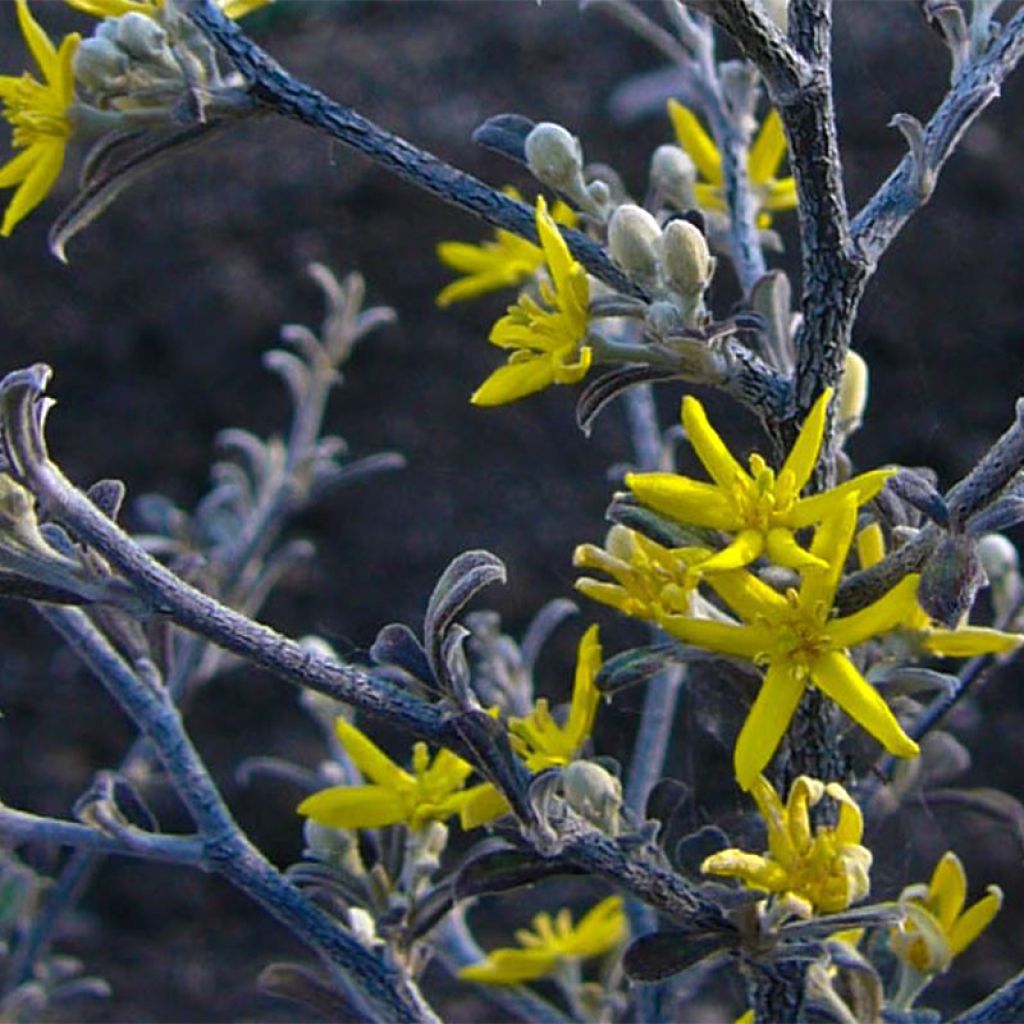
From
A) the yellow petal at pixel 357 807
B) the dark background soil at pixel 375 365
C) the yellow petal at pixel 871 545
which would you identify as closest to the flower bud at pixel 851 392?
the yellow petal at pixel 871 545

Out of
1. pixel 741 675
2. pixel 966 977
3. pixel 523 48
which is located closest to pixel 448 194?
pixel 741 675

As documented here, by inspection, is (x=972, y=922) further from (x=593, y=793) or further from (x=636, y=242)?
(x=636, y=242)

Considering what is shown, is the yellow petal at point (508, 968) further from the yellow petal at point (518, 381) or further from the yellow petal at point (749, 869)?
the yellow petal at point (518, 381)

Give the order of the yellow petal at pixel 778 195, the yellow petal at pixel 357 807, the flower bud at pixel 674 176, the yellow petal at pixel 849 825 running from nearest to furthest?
the yellow petal at pixel 849 825
the yellow petal at pixel 357 807
the flower bud at pixel 674 176
the yellow petal at pixel 778 195

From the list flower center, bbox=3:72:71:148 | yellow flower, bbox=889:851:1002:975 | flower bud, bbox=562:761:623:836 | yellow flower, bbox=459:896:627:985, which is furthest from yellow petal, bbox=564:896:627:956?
flower center, bbox=3:72:71:148

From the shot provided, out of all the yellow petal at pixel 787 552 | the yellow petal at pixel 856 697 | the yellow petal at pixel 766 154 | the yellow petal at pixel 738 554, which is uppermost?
the yellow petal at pixel 766 154

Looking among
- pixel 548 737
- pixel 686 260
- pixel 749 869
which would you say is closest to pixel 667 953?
pixel 749 869

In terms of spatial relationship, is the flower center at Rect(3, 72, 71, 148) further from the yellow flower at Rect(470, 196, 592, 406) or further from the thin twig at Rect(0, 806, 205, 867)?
the thin twig at Rect(0, 806, 205, 867)
